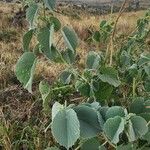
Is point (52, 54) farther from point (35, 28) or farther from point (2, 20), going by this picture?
point (2, 20)

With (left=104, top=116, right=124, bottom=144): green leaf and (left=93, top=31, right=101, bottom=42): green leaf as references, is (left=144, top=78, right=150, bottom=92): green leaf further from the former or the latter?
(left=104, top=116, right=124, bottom=144): green leaf

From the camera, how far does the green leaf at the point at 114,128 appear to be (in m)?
1.33

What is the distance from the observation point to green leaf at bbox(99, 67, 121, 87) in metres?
1.72

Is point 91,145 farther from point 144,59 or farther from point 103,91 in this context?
point 144,59

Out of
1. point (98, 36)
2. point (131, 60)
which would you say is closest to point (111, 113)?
point (131, 60)

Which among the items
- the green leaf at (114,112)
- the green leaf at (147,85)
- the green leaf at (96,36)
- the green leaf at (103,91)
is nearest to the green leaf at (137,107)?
the green leaf at (103,91)

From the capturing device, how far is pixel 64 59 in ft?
5.53

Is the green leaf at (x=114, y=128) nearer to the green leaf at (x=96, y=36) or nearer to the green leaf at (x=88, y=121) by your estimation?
the green leaf at (x=88, y=121)

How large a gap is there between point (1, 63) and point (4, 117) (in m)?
1.55

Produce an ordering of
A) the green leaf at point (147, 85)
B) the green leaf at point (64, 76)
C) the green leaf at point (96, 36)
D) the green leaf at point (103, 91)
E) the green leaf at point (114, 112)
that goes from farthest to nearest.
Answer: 1. the green leaf at point (96, 36)
2. the green leaf at point (147, 85)
3. the green leaf at point (64, 76)
4. the green leaf at point (103, 91)
5. the green leaf at point (114, 112)

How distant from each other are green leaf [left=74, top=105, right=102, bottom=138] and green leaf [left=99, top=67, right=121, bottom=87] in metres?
0.34

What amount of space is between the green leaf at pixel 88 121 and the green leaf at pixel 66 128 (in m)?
0.06

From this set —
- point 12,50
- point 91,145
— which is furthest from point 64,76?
point 12,50

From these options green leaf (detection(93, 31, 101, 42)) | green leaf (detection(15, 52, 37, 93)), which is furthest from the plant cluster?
green leaf (detection(93, 31, 101, 42))
